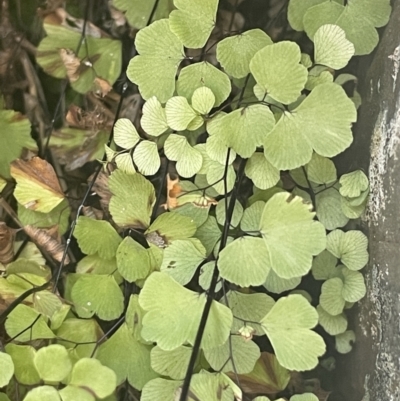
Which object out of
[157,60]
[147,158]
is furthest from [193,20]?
[147,158]

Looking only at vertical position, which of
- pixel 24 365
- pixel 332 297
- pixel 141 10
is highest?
pixel 141 10

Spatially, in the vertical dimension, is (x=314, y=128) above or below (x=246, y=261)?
above

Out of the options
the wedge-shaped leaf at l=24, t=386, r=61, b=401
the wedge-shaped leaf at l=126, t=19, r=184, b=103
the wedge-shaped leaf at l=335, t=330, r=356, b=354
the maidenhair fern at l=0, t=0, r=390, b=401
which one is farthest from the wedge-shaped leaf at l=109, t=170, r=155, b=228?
the wedge-shaped leaf at l=335, t=330, r=356, b=354

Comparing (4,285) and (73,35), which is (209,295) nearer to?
(4,285)

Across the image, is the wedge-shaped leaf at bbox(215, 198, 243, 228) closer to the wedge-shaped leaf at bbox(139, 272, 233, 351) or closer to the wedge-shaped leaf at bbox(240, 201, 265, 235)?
the wedge-shaped leaf at bbox(240, 201, 265, 235)

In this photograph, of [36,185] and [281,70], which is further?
[36,185]

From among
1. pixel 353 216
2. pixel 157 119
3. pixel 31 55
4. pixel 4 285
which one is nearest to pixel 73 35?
pixel 31 55

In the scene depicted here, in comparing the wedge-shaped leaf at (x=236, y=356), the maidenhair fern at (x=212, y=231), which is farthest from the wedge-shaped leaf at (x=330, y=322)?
the wedge-shaped leaf at (x=236, y=356)

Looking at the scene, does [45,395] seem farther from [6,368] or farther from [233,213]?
[233,213]
